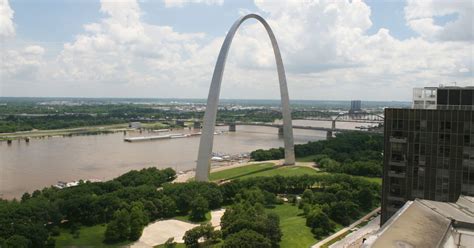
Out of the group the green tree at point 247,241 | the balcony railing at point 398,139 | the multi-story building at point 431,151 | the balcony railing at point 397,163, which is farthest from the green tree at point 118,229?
the balcony railing at point 398,139

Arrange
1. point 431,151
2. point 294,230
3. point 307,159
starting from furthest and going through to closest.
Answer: point 307,159 < point 294,230 < point 431,151

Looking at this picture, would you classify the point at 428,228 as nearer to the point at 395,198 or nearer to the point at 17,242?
the point at 395,198

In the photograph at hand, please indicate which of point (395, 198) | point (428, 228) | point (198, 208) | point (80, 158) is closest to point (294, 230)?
point (198, 208)

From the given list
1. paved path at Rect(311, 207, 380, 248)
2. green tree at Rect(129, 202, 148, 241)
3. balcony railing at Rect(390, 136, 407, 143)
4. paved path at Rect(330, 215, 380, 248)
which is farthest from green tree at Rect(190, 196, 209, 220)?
balcony railing at Rect(390, 136, 407, 143)

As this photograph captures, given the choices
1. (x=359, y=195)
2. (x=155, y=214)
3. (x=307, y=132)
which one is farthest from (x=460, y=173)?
(x=307, y=132)

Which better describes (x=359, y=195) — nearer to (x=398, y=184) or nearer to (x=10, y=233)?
(x=398, y=184)

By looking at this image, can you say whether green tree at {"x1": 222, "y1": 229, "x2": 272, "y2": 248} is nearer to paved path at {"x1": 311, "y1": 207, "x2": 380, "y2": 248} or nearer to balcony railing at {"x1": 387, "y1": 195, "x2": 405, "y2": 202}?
paved path at {"x1": 311, "y1": 207, "x2": 380, "y2": 248}
